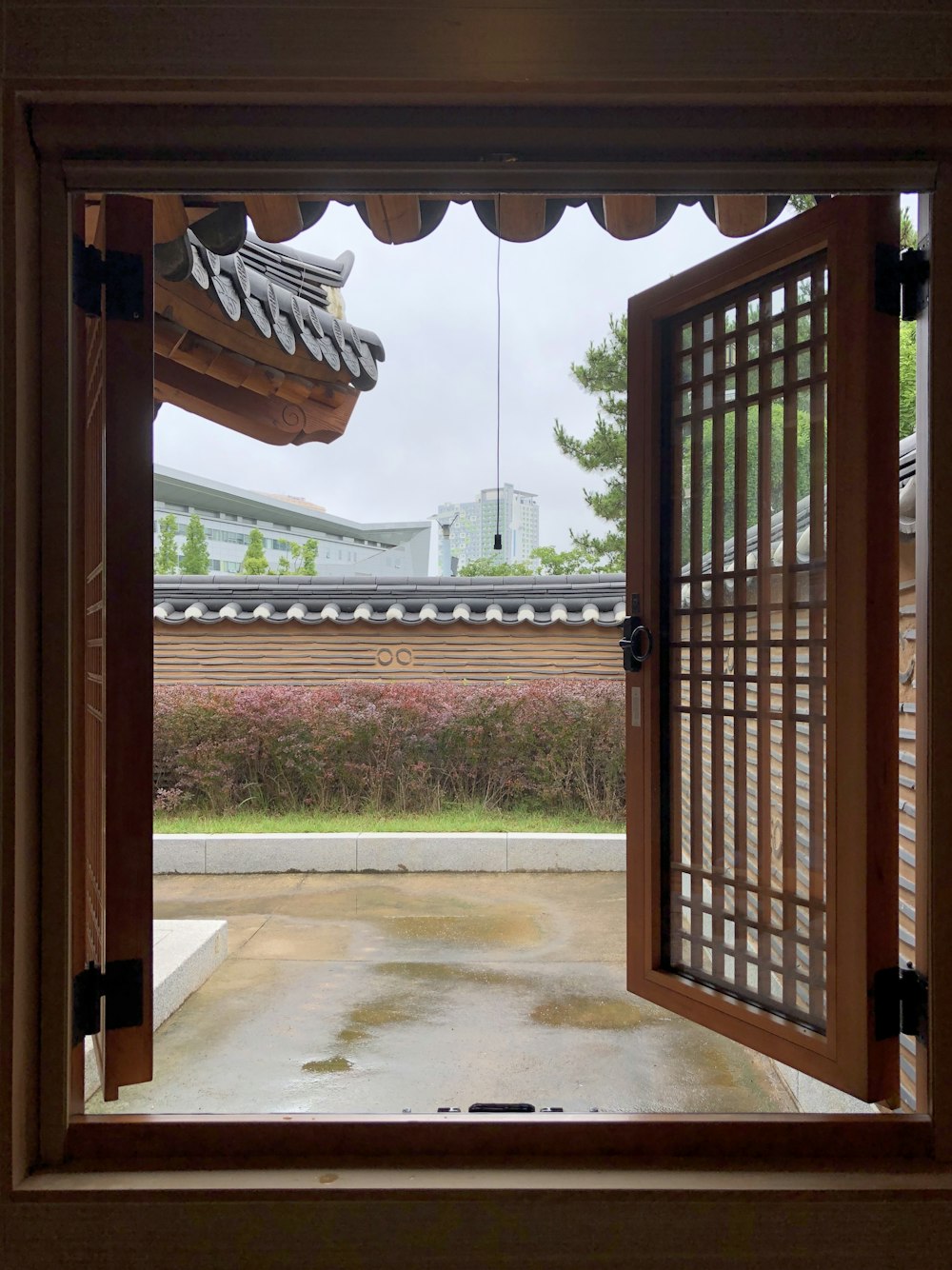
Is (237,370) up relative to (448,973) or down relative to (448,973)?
up

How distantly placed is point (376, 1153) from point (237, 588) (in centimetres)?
609

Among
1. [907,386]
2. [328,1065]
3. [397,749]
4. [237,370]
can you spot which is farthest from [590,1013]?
[907,386]

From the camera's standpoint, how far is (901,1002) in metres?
1.15

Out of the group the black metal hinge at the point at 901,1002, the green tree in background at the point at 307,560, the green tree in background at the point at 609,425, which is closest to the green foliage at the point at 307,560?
the green tree in background at the point at 307,560

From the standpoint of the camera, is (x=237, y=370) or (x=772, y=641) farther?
(x=237, y=370)

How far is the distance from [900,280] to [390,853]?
162 inches

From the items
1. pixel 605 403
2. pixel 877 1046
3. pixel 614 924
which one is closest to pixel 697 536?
pixel 877 1046

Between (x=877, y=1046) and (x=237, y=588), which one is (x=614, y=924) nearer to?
(x=877, y=1046)

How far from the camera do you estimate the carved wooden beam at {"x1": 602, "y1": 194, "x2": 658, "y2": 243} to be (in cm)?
184

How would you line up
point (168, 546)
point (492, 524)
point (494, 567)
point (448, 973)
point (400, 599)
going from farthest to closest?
point (492, 524) < point (494, 567) < point (168, 546) < point (400, 599) < point (448, 973)

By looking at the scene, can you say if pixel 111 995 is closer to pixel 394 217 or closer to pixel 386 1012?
pixel 394 217

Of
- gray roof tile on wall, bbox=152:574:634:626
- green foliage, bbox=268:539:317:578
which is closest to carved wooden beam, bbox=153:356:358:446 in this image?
gray roof tile on wall, bbox=152:574:634:626

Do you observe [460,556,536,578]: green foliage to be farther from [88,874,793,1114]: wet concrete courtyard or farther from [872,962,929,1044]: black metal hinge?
[872,962,929,1044]: black metal hinge

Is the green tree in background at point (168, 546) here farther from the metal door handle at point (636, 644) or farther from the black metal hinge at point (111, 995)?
the black metal hinge at point (111, 995)
